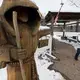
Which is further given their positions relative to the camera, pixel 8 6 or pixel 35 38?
pixel 35 38

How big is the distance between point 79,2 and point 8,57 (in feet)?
49.0

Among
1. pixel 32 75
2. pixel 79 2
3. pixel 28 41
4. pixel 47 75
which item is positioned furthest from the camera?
pixel 79 2

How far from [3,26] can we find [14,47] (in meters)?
0.19

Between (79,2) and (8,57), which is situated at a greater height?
(79,2)

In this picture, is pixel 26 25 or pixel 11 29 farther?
pixel 26 25

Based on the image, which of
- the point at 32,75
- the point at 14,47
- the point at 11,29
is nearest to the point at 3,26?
the point at 11,29

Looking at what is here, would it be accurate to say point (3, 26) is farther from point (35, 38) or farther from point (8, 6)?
point (35, 38)

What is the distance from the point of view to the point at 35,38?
153 cm

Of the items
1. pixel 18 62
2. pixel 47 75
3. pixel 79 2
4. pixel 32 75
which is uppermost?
pixel 79 2

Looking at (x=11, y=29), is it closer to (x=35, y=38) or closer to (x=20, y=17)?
(x=20, y=17)

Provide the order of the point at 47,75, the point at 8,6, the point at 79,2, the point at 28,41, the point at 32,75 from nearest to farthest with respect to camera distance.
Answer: the point at 8,6
the point at 28,41
the point at 32,75
the point at 47,75
the point at 79,2

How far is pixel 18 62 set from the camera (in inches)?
57.5

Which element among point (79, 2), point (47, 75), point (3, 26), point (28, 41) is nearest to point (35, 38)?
point (28, 41)

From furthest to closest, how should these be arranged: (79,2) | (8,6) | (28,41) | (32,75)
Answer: (79,2) < (32,75) < (28,41) < (8,6)
